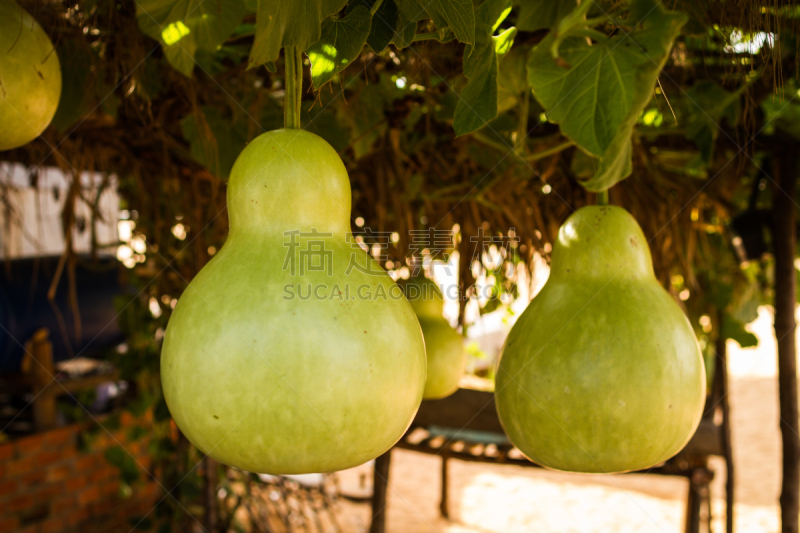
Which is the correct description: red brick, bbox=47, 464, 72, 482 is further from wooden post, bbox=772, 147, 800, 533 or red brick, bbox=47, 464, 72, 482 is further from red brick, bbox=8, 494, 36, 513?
wooden post, bbox=772, 147, 800, 533

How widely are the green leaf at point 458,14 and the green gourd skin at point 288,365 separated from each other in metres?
0.23

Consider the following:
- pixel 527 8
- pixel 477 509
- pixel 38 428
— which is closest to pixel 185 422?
pixel 527 8

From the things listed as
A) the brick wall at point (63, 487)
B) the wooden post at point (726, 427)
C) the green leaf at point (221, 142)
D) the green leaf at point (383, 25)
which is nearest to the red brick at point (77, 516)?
the brick wall at point (63, 487)

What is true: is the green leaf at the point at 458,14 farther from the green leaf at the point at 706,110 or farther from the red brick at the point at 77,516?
the red brick at the point at 77,516

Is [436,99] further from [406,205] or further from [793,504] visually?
[793,504]

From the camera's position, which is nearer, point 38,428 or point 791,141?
point 791,141

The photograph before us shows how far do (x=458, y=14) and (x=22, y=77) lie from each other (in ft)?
1.72

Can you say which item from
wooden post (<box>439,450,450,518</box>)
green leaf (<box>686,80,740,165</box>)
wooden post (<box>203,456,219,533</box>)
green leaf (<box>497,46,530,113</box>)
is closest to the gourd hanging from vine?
green leaf (<box>497,46,530,113</box>)

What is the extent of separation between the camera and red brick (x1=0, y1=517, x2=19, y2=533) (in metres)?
2.75

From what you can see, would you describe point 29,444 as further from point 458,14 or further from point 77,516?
point 458,14

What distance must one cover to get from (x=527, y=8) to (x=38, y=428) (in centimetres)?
325

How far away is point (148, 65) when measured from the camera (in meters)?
1.04

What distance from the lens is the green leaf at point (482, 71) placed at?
1.77 ft

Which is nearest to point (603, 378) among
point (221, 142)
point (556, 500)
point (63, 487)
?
point (221, 142)
